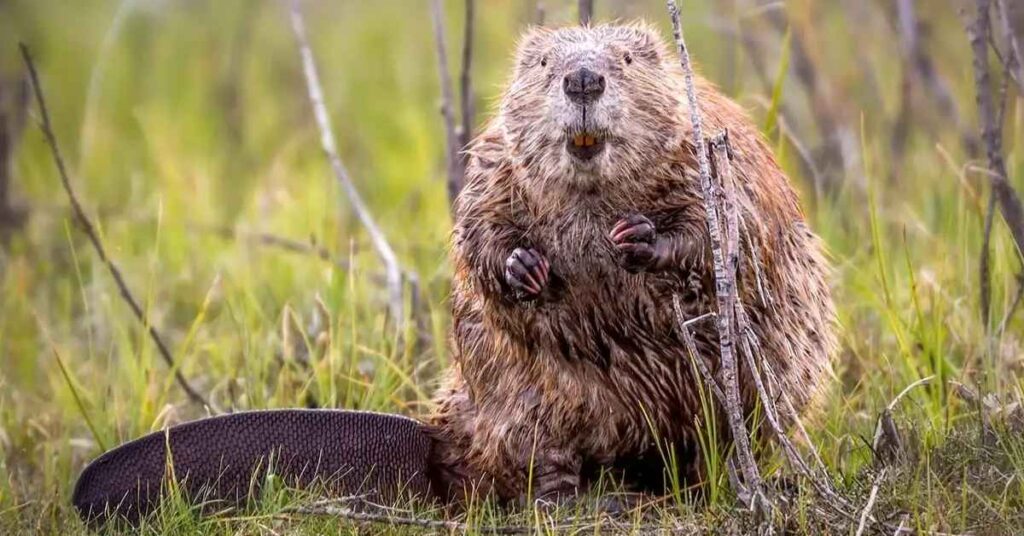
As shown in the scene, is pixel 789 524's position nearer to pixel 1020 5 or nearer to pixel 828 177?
pixel 1020 5

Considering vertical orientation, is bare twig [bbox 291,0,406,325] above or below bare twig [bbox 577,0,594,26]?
below

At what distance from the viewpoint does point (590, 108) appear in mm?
2715

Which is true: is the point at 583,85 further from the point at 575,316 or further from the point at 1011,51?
the point at 1011,51

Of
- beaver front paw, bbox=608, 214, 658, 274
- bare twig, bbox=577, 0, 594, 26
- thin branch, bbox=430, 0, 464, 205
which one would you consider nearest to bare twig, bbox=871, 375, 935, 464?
beaver front paw, bbox=608, 214, 658, 274

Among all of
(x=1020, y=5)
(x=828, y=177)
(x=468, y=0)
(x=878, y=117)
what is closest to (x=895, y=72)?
(x=878, y=117)

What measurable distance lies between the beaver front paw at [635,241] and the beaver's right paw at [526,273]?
146 millimetres

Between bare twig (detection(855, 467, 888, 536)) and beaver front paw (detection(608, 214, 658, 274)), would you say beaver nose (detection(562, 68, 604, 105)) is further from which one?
bare twig (detection(855, 467, 888, 536))

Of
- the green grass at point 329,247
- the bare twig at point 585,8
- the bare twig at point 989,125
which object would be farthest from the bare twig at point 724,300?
the bare twig at point 585,8

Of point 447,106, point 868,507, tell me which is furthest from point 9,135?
point 868,507

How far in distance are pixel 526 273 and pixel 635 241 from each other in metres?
0.21

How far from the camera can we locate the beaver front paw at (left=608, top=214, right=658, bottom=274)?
278cm

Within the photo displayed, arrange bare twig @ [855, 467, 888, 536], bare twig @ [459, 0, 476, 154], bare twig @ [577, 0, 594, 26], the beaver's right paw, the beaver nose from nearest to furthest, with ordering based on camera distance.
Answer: bare twig @ [855, 467, 888, 536] < the beaver nose < the beaver's right paw < bare twig @ [577, 0, 594, 26] < bare twig @ [459, 0, 476, 154]

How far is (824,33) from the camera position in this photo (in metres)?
6.70

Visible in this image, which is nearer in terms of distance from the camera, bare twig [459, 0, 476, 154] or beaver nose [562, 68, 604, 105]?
beaver nose [562, 68, 604, 105]
